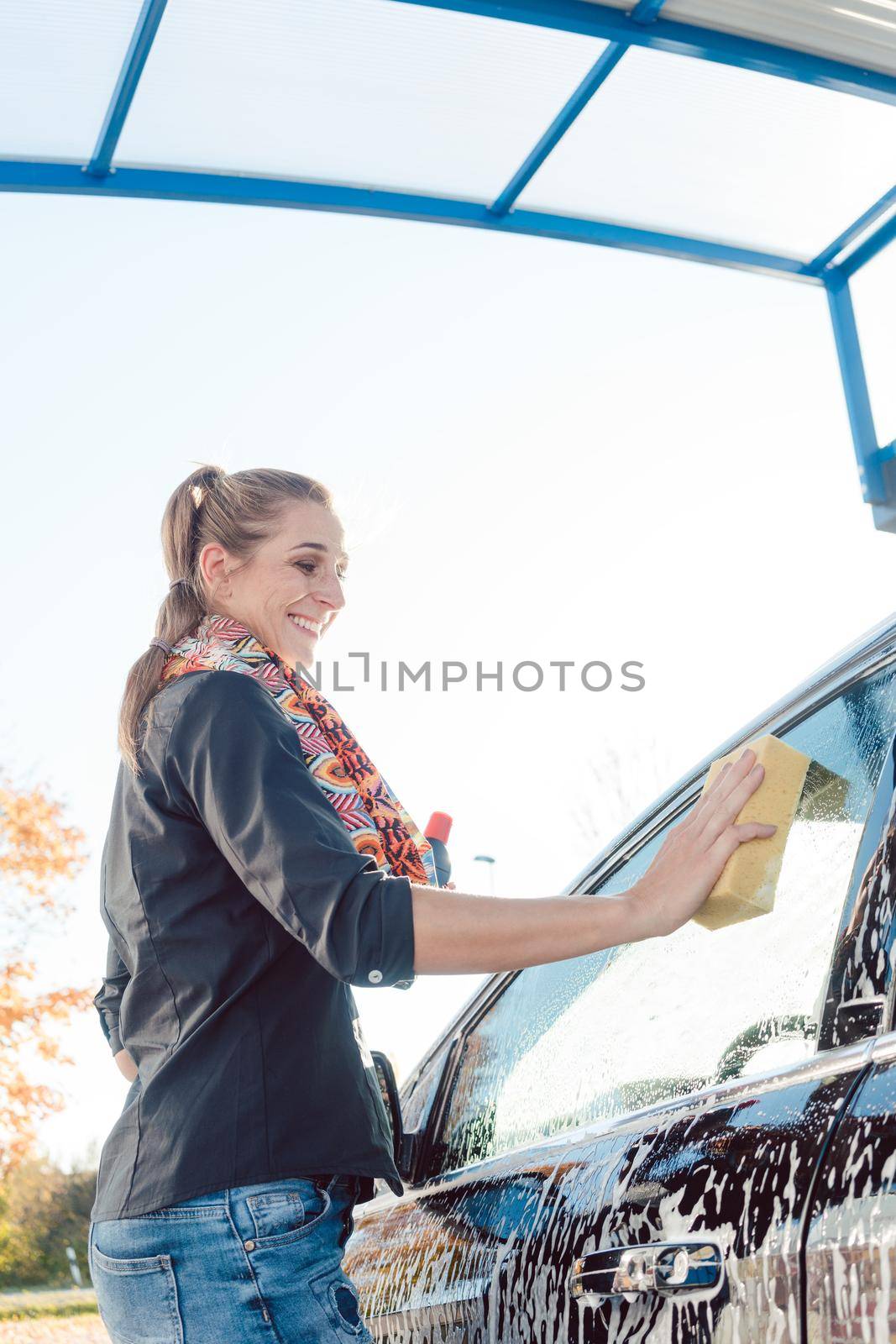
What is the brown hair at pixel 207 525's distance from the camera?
5.86ft

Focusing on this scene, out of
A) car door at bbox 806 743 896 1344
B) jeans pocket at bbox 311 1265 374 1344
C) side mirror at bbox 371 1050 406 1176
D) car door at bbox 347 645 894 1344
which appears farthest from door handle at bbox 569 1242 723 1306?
side mirror at bbox 371 1050 406 1176

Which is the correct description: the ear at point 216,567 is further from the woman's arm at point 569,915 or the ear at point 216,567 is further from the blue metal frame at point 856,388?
the blue metal frame at point 856,388

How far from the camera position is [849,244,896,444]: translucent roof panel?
6.59 m

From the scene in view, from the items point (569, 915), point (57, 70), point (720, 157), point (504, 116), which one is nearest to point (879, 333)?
point (720, 157)

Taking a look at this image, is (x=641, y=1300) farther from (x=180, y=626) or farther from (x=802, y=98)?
(x=802, y=98)

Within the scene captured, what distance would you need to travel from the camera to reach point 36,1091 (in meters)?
12.0

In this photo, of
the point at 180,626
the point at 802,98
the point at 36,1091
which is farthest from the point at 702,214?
the point at 36,1091

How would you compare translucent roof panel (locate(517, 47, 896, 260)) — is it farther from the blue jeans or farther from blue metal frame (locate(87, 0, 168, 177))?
the blue jeans

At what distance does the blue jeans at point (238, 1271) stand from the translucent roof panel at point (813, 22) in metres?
4.75

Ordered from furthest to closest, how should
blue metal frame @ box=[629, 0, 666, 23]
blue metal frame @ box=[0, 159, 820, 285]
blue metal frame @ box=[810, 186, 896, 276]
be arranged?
blue metal frame @ box=[810, 186, 896, 276] < blue metal frame @ box=[0, 159, 820, 285] < blue metal frame @ box=[629, 0, 666, 23]

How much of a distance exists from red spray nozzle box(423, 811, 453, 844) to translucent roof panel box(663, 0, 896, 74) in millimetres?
4001

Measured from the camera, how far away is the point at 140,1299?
1.41 meters

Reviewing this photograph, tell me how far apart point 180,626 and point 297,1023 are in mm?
609

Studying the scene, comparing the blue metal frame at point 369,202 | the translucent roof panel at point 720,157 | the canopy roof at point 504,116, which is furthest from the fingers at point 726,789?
the blue metal frame at point 369,202
